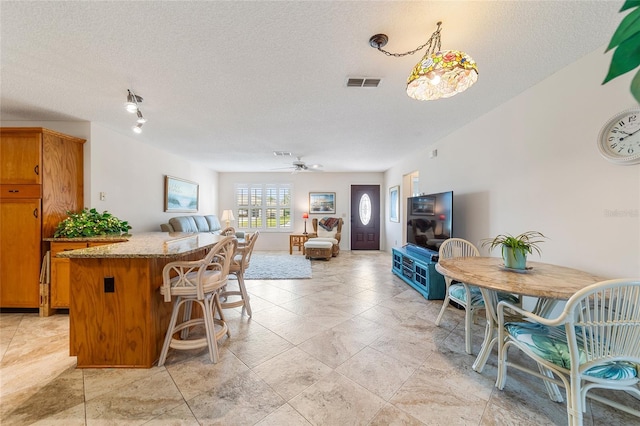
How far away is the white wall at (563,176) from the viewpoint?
1.72 m

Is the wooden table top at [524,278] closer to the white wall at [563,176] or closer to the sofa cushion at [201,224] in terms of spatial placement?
the white wall at [563,176]

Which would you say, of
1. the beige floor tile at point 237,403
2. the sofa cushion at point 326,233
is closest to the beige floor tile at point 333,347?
the beige floor tile at point 237,403

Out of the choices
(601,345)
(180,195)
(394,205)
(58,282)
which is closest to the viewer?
(601,345)

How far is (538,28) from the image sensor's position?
1627 mm

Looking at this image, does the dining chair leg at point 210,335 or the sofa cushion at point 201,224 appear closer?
the dining chair leg at point 210,335

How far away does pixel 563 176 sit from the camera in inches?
81.7

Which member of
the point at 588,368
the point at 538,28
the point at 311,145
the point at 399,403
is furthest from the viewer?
the point at 311,145

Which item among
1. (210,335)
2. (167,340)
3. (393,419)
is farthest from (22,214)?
(393,419)

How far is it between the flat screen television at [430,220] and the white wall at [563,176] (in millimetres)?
334

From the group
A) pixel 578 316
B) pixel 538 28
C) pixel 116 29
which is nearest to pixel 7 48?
pixel 116 29

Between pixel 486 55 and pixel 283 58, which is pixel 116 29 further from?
pixel 486 55

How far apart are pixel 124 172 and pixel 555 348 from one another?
5.26 metres

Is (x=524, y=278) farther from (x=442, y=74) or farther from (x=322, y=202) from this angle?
(x=322, y=202)

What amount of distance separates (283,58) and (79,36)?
1.42 meters
